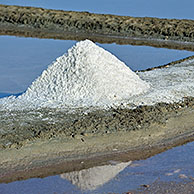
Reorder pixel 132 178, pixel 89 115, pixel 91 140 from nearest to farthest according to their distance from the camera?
pixel 132 178
pixel 91 140
pixel 89 115

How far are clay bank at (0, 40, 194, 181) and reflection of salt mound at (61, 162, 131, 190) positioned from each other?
0.45 ft

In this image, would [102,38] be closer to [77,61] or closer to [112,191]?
[77,61]

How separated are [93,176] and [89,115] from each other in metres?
1.46

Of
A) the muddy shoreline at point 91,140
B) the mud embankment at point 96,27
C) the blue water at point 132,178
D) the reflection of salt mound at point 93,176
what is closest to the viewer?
the blue water at point 132,178

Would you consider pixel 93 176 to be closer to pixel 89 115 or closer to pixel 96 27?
pixel 89 115

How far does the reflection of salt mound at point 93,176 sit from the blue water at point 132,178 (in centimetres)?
4

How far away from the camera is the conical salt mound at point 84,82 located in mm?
6922

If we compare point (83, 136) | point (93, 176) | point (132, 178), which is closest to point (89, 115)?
point (83, 136)

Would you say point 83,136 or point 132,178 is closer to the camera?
point 132,178

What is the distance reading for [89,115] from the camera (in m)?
6.32

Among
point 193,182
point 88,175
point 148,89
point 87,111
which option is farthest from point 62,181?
point 148,89

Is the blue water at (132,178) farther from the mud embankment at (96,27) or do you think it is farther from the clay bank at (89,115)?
the mud embankment at (96,27)

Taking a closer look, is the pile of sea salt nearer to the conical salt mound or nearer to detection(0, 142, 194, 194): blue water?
the conical salt mound

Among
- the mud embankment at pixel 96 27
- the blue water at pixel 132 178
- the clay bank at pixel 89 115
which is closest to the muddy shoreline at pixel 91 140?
the clay bank at pixel 89 115
